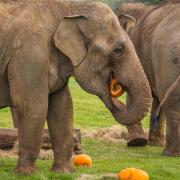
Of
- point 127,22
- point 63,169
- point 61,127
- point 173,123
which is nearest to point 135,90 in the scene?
point 61,127

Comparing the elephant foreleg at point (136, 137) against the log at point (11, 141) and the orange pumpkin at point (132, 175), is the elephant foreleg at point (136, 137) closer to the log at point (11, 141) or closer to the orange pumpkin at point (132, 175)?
the log at point (11, 141)

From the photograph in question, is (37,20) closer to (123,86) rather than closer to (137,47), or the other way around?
(123,86)

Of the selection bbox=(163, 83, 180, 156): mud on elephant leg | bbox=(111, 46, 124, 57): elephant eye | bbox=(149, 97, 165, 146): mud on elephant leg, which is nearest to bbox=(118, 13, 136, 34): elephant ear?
bbox=(149, 97, 165, 146): mud on elephant leg

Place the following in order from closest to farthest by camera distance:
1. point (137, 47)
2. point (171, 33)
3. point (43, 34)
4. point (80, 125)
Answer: point (43, 34) → point (171, 33) → point (137, 47) → point (80, 125)

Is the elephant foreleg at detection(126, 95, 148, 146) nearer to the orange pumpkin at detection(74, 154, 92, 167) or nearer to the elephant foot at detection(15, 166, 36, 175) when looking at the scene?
the orange pumpkin at detection(74, 154, 92, 167)

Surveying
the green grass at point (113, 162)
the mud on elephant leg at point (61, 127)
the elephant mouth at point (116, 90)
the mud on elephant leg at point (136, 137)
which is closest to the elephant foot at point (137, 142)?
the mud on elephant leg at point (136, 137)

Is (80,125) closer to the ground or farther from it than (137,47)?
closer to the ground

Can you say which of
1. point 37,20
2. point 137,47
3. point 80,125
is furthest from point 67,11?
point 80,125

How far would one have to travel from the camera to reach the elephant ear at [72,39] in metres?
8.83

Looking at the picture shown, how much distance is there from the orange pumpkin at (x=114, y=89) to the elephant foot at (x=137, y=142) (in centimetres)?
454

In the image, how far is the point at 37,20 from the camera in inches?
351

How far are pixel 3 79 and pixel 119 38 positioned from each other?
138 centimetres

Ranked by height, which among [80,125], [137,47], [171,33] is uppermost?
[171,33]

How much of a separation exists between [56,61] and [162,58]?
11.5 ft
